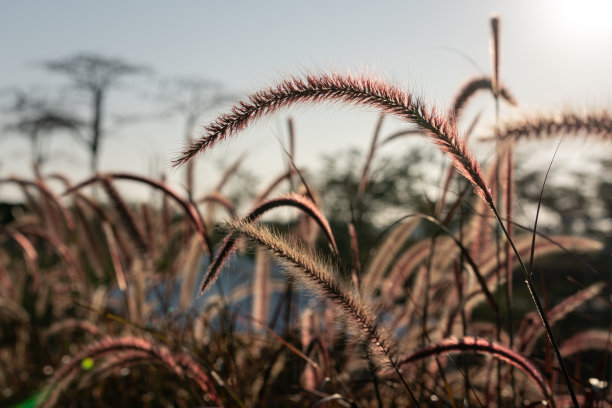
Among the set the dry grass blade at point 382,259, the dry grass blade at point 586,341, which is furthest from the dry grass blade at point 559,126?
the dry grass blade at point 586,341

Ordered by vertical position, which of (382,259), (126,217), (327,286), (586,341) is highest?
(327,286)

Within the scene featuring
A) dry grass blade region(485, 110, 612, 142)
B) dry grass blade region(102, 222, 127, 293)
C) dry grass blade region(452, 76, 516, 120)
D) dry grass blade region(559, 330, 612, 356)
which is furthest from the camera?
dry grass blade region(102, 222, 127, 293)

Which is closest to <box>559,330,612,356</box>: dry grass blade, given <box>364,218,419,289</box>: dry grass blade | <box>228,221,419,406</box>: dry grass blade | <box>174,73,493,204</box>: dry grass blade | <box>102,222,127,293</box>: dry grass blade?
<box>364,218,419,289</box>: dry grass blade

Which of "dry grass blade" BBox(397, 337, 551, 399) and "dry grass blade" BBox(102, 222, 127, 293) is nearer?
"dry grass blade" BBox(397, 337, 551, 399)

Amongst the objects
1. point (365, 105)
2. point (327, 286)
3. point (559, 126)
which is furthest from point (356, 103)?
point (559, 126)

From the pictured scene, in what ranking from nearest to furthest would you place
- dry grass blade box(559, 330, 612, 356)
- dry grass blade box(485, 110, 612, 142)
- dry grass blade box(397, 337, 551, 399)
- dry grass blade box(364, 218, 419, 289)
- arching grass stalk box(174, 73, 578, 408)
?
arching grass stalk box(174, 73, 578, 408) → dry grass blade box(397, 337, 551, 399) → dry grass blade box(485, 110, 612, 142) → dry grass blade box(559, 330, 612, 356) → dry grass blade box(364, 218, 419, 289)

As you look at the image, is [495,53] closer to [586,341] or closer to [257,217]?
[257,217]

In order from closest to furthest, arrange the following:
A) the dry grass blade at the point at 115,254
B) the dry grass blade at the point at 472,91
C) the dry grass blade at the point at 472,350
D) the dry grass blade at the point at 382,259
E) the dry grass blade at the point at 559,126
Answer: the dry grass blade at the point at 472,350
the dry grass blade at the point at 559,126
the dry grass blade at the point at 472,91
the dry grass blade at the point at 382,259
the dry grass blade at the point at 115,254

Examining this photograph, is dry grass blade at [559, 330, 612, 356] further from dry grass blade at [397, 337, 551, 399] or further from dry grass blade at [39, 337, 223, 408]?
dry grass blade at [39, 337, 223, 408]

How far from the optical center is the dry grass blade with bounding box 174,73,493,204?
3.04 ft

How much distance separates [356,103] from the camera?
39.2 inches

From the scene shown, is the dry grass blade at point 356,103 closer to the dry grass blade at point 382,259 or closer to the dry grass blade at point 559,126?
the dry grass blade at point 559,126

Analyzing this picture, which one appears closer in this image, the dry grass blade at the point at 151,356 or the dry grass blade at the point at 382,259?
the dry grass blade at the point at 151,356

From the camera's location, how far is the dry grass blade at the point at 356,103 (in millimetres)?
927
